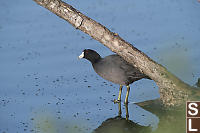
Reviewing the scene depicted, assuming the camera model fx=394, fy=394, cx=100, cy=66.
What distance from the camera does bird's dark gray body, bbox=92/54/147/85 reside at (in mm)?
4445

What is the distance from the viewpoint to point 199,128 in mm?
1275

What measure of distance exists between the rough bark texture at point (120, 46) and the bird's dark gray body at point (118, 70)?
10.9 inches

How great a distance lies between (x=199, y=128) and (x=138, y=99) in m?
3.59

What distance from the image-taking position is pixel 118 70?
4.48 m

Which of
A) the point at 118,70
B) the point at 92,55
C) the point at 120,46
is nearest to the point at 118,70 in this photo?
the point at 118,70

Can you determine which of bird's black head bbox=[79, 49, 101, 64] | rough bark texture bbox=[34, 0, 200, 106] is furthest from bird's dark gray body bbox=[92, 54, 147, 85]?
rough bark texture bbox=[34, 0, 200, 106]

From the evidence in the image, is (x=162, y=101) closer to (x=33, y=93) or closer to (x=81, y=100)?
(x=81, y=100)

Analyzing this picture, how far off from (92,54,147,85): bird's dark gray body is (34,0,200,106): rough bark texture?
277mm

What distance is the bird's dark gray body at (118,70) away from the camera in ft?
14.6

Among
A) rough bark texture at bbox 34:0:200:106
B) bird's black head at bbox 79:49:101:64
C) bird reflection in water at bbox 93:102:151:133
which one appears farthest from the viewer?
bird's black head at bbox 79:49:101:64

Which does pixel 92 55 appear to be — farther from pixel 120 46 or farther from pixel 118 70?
pixel 120 46

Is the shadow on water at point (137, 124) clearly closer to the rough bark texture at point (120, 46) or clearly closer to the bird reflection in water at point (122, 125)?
the bird reflection in water at point (122, 125)

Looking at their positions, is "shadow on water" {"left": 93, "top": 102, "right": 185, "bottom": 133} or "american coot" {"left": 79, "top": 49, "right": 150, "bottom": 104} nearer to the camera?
"shadow on water" {"left": 93, "top": 102, "right": 185, "bottom": 133}

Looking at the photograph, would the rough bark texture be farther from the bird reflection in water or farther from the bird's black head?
the bird's black head
